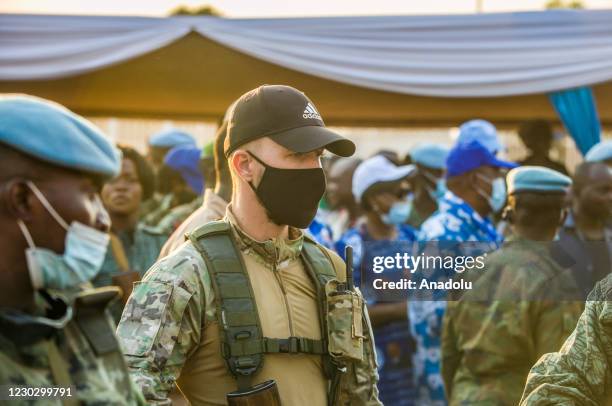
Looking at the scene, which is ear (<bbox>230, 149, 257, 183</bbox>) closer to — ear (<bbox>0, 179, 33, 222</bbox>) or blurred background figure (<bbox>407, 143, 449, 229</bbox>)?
ear (<bbox>0, 179, 33, 222</bbox>)

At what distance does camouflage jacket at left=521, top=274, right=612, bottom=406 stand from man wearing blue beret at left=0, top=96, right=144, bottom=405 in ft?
5.32

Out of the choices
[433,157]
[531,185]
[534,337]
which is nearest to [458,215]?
[531,185]

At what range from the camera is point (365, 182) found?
8281 mm

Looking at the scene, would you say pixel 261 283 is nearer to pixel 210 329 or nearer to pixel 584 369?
pixel 210 329

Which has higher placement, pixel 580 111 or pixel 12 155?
pixel 12 155

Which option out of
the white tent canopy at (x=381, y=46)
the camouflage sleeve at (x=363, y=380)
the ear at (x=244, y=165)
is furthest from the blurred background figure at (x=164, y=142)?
the camouflage sleeve at (x=363, y=380)

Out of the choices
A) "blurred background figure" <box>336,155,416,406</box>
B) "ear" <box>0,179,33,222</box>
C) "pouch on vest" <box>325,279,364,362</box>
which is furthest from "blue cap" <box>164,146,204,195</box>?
"ear" <box>0,179,33,222</box>

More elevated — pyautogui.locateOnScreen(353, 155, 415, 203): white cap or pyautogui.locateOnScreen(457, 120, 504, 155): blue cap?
pyautogui.locateOnScreen(457, 120, 504, 155): blue cap

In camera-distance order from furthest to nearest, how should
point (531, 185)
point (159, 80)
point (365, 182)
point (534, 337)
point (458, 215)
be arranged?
point (159, 80) → point (365, 182) → point (458, 215) → point (531, 185) → point (534, 337)

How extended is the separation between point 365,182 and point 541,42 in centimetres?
175

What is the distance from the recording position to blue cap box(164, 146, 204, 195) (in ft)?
28.0

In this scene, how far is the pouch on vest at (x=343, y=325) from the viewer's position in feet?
11.6

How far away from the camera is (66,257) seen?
2416 mm

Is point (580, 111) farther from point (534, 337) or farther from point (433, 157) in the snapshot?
point (534, 337)
